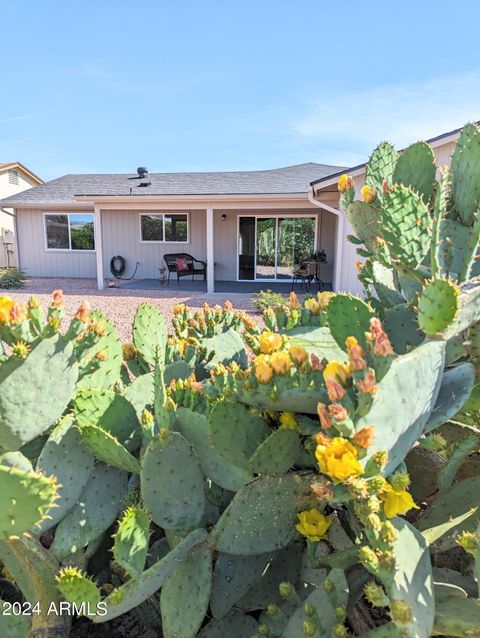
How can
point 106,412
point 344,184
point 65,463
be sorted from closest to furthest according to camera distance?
1. point 65,463
2. point 106,412
3. point 344,184

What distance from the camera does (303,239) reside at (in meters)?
15.6

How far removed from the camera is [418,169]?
2086mm

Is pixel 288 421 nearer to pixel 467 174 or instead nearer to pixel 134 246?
pixel 467 174

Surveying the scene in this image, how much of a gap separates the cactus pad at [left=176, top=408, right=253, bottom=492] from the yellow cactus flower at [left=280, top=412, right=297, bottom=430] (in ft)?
0.80

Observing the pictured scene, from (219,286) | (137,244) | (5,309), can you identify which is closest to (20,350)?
(5,309)

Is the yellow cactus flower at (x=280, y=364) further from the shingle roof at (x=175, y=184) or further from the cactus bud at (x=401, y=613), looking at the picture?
the shingle roof at (x=175, y=184)

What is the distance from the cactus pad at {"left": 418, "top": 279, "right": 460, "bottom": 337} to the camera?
4.22 feet

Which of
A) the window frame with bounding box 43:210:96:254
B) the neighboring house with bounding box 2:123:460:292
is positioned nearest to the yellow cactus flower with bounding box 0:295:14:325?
the neighboring house with bounding box 2:123:460:292

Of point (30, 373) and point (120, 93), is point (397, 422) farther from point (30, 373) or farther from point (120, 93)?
point (120, 93)

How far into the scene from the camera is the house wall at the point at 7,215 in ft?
65.1

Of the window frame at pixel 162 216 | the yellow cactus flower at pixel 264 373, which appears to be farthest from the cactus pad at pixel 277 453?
the window frame at pixel 162 216

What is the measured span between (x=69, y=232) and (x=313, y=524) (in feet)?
57.8

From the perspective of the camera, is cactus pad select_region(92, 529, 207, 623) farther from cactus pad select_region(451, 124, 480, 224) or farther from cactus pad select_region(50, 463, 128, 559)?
cactus pad select_region(451, 124, 480, 224)

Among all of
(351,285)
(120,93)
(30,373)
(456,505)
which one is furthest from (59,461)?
(120,93)
